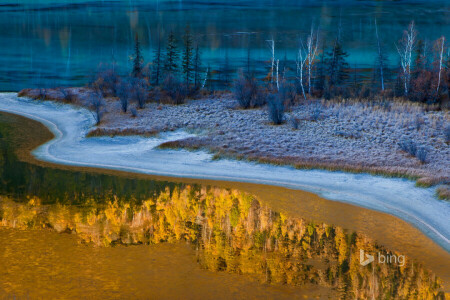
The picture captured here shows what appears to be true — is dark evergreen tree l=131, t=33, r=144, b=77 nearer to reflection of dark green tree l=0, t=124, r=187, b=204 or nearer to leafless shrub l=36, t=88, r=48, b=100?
leafless shrub l=36, t=88, r=48, b=100

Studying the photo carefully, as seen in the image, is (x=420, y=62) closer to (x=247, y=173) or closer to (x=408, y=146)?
(x=408, y=146)

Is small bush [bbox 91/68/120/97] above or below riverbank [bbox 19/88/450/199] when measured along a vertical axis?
above

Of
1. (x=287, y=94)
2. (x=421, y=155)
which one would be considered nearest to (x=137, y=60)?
(x=287, y=94)

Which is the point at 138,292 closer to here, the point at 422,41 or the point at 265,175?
the point at 265,175

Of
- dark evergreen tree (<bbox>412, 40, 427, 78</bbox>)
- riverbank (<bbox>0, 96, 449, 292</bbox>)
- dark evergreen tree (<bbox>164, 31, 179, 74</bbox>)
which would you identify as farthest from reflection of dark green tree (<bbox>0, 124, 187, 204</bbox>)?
→ dark evergreen tree (<bbox>164, 31, 179, 74</bbox>)

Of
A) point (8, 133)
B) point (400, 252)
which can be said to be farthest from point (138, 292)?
point (8, 133)

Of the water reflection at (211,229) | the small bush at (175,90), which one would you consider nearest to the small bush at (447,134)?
the water reflection at (211,229)
